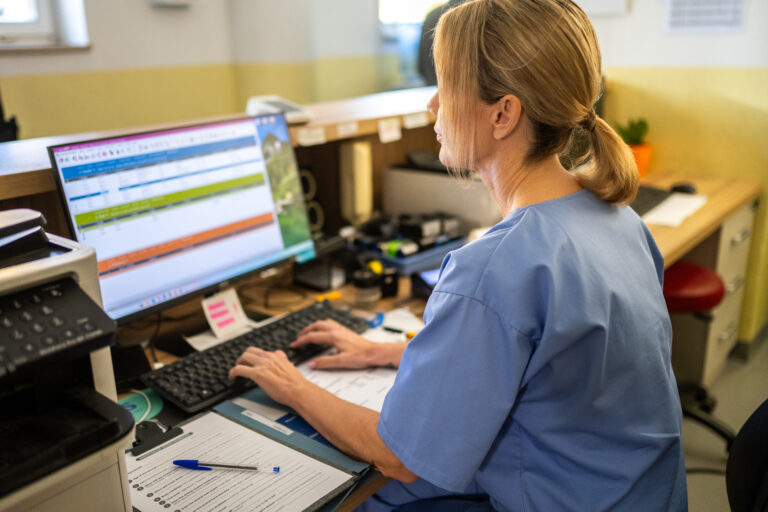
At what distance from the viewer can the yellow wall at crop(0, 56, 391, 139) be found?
3057 mm

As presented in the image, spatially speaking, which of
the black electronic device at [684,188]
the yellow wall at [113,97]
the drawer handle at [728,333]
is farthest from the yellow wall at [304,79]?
the drawer handle at [728,333]

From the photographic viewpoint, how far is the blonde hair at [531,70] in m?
0.88

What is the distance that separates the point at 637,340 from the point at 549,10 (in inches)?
18.8

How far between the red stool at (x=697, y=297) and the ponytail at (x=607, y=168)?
118 cm

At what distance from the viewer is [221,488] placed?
91 cm

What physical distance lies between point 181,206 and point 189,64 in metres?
2.65

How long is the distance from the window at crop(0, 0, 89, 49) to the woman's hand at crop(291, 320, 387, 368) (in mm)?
2474

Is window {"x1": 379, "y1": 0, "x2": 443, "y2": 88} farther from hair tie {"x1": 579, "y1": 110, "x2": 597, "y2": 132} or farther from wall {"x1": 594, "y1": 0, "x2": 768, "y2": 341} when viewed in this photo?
hair tie {"x1": 579, "y1": 110, "x2": 597, "y2": 132}

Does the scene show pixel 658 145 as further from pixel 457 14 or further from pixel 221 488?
pixel 221 488

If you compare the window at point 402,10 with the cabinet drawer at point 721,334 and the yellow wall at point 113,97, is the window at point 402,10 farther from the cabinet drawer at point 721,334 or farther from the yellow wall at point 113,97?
the cabinet drawer at point 721,334

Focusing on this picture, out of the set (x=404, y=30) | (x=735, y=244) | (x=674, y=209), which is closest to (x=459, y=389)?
(x=674, y=209)

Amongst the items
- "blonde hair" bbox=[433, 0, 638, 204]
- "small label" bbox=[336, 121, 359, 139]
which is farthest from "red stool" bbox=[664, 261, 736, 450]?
"blonde hair" bbox=[433, 0, 638, 204]

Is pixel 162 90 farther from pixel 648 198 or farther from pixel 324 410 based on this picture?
pixel 324 410

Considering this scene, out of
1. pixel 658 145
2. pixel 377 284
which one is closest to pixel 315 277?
pixel 377 284
